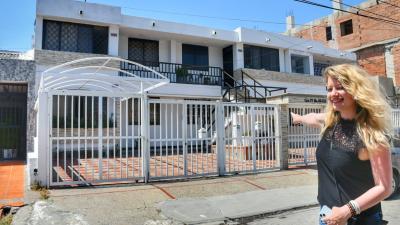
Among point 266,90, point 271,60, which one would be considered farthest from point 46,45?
point 271,60

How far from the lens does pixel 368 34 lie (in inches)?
1152

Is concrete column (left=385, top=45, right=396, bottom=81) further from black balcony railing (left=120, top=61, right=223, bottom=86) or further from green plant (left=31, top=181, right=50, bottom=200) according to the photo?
green plant (left=31, top=181, right=50, bottom=200)

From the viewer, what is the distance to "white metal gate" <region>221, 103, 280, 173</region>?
10.1m

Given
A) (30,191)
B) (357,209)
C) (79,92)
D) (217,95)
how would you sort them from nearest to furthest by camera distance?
1. (357,209)
2. (30,191)
3. (79,92)
4. (217,95)

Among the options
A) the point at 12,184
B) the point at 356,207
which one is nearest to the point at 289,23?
the point at 12,184

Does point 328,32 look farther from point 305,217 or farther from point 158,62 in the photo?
point 305,217

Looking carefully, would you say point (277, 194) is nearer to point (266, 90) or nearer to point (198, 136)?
point (198, 136)

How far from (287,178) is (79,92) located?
6.00 m

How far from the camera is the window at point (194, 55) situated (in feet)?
63.8

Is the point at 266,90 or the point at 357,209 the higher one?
the point at 266,90

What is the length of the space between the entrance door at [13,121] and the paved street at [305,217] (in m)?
12.0

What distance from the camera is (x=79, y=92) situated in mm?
7680

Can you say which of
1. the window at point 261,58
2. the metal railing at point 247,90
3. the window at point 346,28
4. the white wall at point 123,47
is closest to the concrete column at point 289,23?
the window at point 346,28

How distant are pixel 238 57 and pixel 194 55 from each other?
2.64 metres
